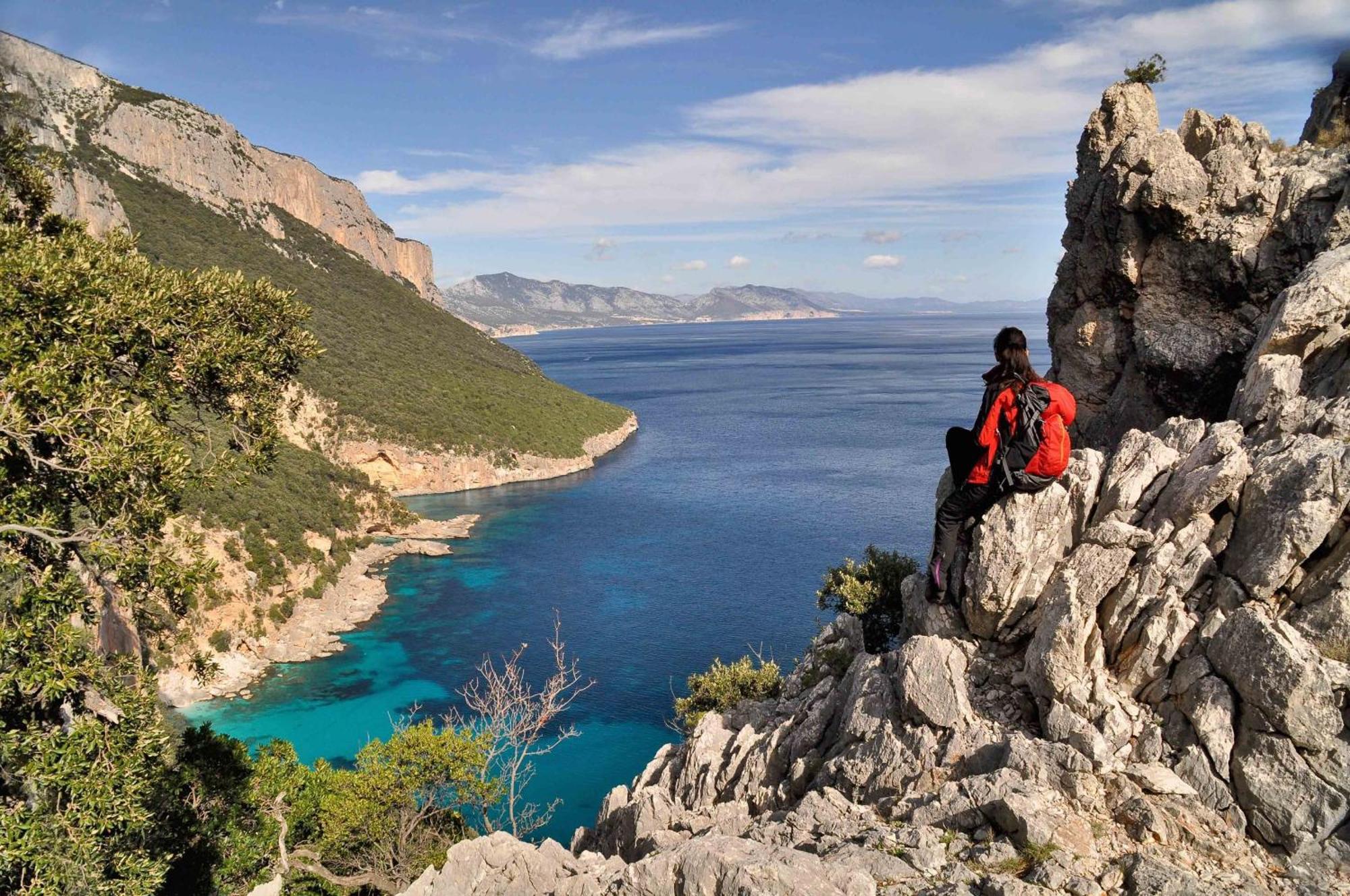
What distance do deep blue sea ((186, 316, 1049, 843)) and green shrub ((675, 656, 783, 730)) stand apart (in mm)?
6604

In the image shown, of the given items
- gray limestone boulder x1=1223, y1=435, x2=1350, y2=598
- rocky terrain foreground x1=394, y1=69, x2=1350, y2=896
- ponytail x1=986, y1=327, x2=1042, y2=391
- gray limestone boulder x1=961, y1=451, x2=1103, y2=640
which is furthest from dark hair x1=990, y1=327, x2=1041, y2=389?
gray limestone boulder x1=1223, y1=435, x2=1350, y2=598

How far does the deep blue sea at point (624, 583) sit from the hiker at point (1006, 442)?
2364 centimetres

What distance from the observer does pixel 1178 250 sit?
74.2 feet

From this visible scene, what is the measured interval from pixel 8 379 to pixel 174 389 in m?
2.23

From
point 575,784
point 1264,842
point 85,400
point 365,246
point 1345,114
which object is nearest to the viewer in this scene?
point 85,400

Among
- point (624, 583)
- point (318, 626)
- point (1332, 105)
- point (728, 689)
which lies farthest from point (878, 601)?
point (318, 626)

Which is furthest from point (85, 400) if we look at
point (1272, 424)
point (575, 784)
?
point (575, 784)

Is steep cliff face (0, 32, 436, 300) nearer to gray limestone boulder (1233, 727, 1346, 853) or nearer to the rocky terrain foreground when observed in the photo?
the rocky terrain foreground

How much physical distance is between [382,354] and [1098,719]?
316 ft

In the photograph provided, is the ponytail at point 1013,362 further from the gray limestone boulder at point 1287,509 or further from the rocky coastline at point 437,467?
the rocky coastline at point 437,467

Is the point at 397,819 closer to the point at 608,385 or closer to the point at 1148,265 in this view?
the point at 1148,265

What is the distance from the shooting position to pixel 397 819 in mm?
20547

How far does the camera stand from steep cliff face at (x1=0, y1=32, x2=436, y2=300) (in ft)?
296

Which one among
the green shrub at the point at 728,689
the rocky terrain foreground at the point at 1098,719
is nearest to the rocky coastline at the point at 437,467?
the green shrub at the point at 728,689
